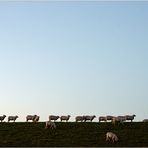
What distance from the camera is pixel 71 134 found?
6106 centimetres

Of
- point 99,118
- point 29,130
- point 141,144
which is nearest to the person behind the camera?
point 141,144

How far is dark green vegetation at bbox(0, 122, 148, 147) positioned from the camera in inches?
2226

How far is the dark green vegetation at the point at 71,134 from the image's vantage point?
185ft

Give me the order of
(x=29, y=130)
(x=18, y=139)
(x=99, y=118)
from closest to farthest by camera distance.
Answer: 1. (x=18, y=139)
2. (x=29, y=130)
3. (x=99, y=118)

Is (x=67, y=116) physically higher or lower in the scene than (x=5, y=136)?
higher

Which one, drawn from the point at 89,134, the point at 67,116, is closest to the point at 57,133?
the point at 89,134

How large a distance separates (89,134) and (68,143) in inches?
202

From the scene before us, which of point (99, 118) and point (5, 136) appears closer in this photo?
point (5, 136)

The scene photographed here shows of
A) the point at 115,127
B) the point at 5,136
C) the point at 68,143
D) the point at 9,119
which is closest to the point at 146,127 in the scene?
the point at 115,127

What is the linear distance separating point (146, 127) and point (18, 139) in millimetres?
16154

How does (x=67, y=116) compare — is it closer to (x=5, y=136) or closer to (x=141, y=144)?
(x=5, y=136)

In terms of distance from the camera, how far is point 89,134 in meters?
61.0

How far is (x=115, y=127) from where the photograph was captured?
66.2 meters

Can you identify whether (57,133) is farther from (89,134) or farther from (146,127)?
(146,127)
